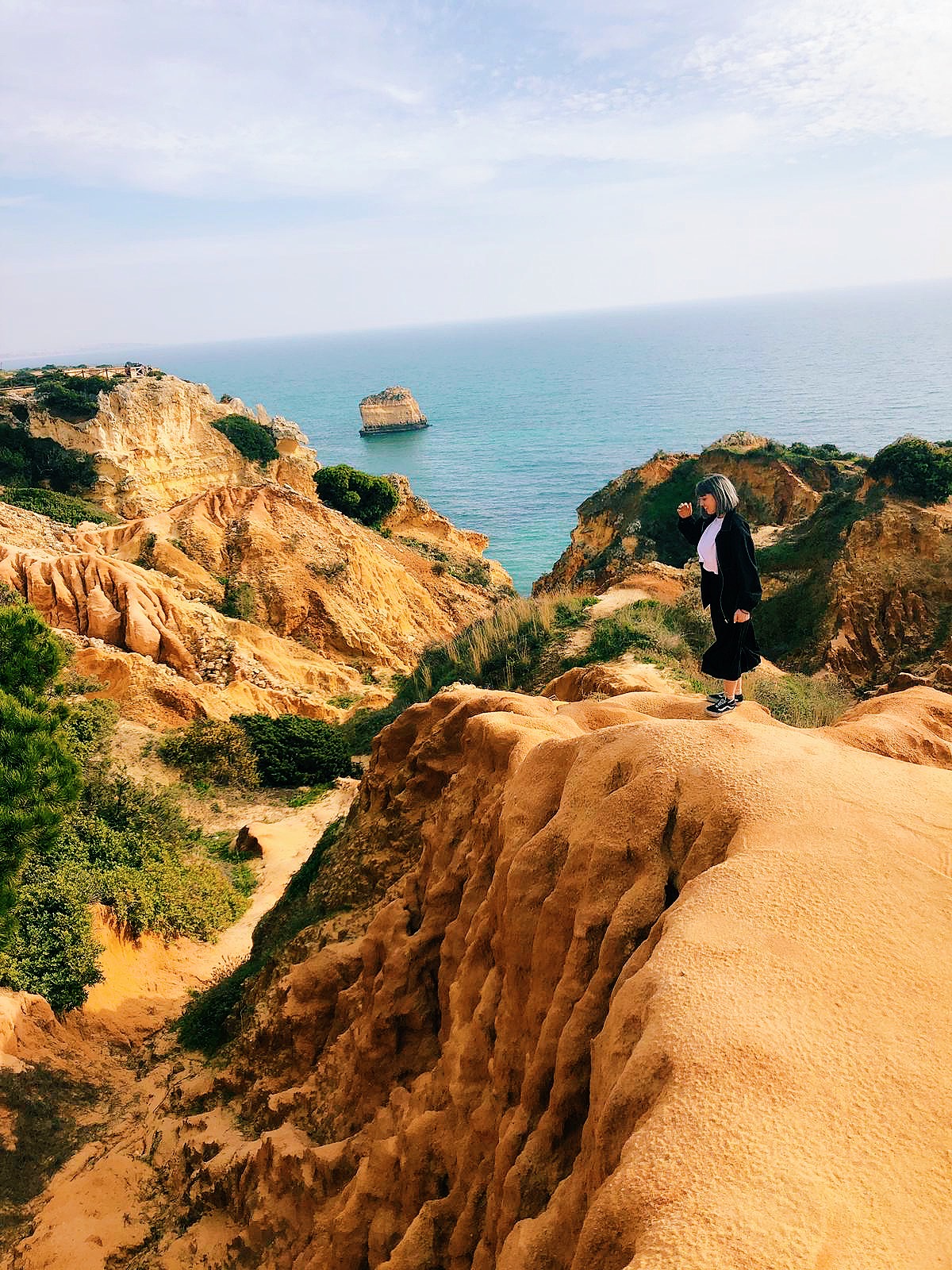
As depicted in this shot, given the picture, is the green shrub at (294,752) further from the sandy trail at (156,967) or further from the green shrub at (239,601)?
the green shrub at (239,601)

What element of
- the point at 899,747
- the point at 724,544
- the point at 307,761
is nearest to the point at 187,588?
the point at 307,761

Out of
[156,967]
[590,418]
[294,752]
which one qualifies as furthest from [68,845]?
[590,418]

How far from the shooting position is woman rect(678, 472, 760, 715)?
7336mm

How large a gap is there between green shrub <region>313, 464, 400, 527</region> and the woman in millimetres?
40093

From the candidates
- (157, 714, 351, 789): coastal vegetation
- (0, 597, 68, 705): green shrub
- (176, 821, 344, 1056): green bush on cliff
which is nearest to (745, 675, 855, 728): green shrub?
(176, 821, 344, 1056): green bush on cliff

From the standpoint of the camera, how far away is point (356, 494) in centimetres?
4628

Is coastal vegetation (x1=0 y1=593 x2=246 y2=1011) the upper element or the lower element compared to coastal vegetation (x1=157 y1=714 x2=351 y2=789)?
upper

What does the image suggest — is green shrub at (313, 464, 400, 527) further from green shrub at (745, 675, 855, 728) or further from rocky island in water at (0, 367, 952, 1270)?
green shrub at (745, 675, 855, 728)

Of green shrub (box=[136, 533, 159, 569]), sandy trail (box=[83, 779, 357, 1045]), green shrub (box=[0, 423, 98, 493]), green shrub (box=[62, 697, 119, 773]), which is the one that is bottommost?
sandy trail (box=[83, 779, 357, 1045])

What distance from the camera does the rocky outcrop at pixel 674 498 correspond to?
112ft

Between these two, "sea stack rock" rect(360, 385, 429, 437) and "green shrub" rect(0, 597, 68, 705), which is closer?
"green shrub" rect(0, 597, 68, 705)

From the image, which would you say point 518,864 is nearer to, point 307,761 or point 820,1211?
point 820,1211

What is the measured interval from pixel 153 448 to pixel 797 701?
3771 cm

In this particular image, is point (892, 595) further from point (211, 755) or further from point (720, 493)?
point (211, 755)
